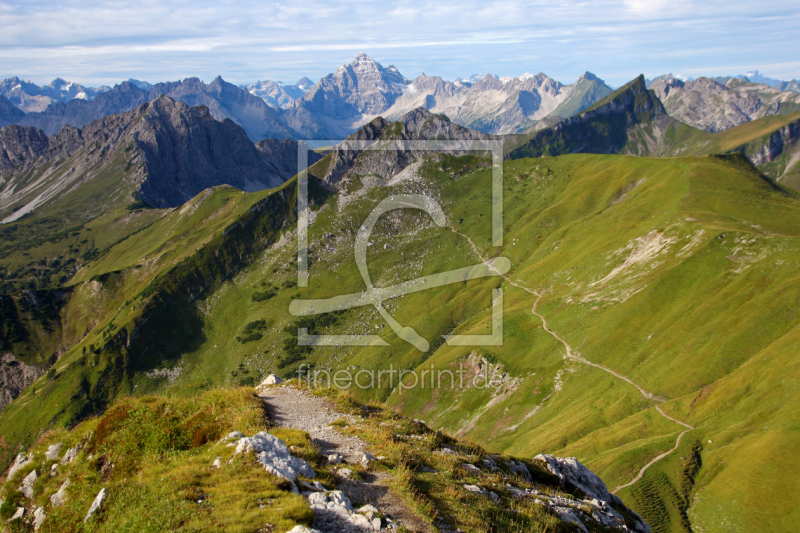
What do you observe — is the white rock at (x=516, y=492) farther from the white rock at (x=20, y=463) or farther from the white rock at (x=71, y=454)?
the white rock at (x=20, y=463)

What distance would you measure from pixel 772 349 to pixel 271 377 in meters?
89.5

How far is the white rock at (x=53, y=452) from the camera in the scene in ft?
70.4

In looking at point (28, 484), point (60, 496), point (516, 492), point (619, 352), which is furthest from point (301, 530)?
point (619, 352)

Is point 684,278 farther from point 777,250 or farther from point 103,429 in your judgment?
point 103,429

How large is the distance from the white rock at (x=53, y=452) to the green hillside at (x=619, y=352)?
25.8 ft

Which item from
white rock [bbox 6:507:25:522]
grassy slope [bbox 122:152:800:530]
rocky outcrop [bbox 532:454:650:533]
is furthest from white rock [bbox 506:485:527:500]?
grassy slope [bbox 122:152:800:530]

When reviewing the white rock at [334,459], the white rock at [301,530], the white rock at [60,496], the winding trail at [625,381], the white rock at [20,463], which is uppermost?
the white rock at [301,530]

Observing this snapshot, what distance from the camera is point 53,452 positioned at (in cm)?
2172

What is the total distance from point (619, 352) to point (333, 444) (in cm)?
9580

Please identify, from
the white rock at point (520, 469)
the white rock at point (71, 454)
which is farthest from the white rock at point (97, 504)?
the white rock at point (520, 469)

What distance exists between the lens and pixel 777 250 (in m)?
95.2

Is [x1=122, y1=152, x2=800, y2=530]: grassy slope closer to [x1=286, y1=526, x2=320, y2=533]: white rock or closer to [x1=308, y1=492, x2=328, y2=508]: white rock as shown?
[x1=308, y1=492, x2=328, y2=508]: white rock

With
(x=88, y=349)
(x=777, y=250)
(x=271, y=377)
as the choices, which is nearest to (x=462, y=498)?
(x=271, y=377)

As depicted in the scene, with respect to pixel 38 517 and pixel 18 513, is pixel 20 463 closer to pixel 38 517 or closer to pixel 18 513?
pixel 18 513
